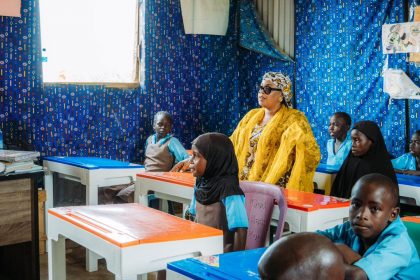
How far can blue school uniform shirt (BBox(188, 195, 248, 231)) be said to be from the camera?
216 centimetres

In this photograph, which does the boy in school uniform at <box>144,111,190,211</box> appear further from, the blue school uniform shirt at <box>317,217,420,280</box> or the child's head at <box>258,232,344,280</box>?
the child's head at <box>258,232,344,280</box>

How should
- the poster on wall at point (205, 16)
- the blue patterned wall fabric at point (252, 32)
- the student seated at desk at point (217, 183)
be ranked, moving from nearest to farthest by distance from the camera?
the student seated at desk at point (217, 183) < the poster on wall at point (205, 16) < the blue patterned wall fabric at point (252, 32)

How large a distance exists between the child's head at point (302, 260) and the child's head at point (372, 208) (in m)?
0.55

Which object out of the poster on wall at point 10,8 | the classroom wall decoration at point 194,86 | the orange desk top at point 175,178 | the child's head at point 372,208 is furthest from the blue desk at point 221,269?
the poster on wall at point 10,8

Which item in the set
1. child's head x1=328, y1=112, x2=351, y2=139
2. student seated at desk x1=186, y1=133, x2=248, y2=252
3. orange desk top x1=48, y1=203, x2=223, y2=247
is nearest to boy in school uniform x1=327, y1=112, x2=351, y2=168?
child's head x1=328, y1=112, x2=351, y2=139

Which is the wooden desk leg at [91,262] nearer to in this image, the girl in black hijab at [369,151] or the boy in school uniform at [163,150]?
the boy in school uniform at [163,150]

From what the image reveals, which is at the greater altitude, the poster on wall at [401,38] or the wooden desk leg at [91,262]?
the poster on wall at [401,38]

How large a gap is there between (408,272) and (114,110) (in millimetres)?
3942

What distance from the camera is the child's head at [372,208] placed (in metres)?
1.55

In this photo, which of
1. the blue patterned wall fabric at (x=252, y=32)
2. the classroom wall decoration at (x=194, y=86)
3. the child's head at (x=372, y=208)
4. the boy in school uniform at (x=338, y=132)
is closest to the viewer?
the child's head at (x=372, y=208)

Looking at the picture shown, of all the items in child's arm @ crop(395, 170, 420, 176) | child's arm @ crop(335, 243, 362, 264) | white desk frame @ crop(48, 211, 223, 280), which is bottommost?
child's arm @ crop(395, 170, 420, 176)

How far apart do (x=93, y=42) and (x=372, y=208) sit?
3.83 m

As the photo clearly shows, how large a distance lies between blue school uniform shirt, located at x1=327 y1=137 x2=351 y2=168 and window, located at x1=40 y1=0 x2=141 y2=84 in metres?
2.12

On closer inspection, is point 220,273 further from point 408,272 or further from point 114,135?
point 114,135
